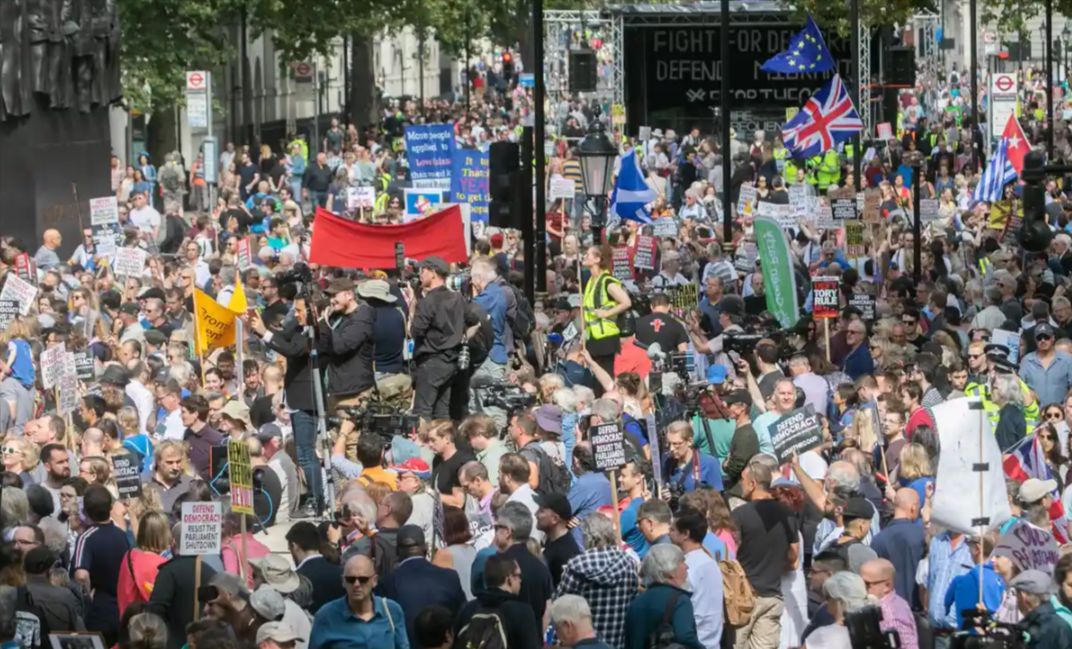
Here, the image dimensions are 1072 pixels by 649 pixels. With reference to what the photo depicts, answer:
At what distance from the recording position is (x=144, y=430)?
18.5 meters

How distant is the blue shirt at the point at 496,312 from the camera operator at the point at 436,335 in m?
1.53

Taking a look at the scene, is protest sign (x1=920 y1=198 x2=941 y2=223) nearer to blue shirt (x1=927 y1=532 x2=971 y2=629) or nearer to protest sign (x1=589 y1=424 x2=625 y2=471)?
protest sign (x1=589 y1=424 x2=625 y2=471)

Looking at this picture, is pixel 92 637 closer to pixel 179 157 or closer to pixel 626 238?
pixel 626 238

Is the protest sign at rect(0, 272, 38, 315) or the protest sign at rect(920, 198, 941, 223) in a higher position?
the protest sign at rect(920, 198, 941, 223)

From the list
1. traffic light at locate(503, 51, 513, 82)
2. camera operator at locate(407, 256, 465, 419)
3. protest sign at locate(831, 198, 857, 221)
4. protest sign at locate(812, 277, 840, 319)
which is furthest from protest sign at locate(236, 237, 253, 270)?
traffic light at locate(503, 51, 513, 82)

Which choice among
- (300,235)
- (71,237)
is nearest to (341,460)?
(300,235)

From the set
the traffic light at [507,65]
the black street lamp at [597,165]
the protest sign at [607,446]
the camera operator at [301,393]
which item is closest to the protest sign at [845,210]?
the black street lamp at [597,165]

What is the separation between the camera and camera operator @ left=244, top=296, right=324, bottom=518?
1816 cm

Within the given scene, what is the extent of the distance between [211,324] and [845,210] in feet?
34.8

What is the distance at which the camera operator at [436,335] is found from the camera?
19.4 metres

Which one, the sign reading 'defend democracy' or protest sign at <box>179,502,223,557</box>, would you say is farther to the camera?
the sign reading 'defend democracy'

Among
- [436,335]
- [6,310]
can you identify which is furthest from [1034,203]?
[6,310]

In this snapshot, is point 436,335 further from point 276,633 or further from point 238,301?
point 276,633

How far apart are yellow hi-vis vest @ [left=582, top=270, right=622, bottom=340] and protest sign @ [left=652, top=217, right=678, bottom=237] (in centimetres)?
813
